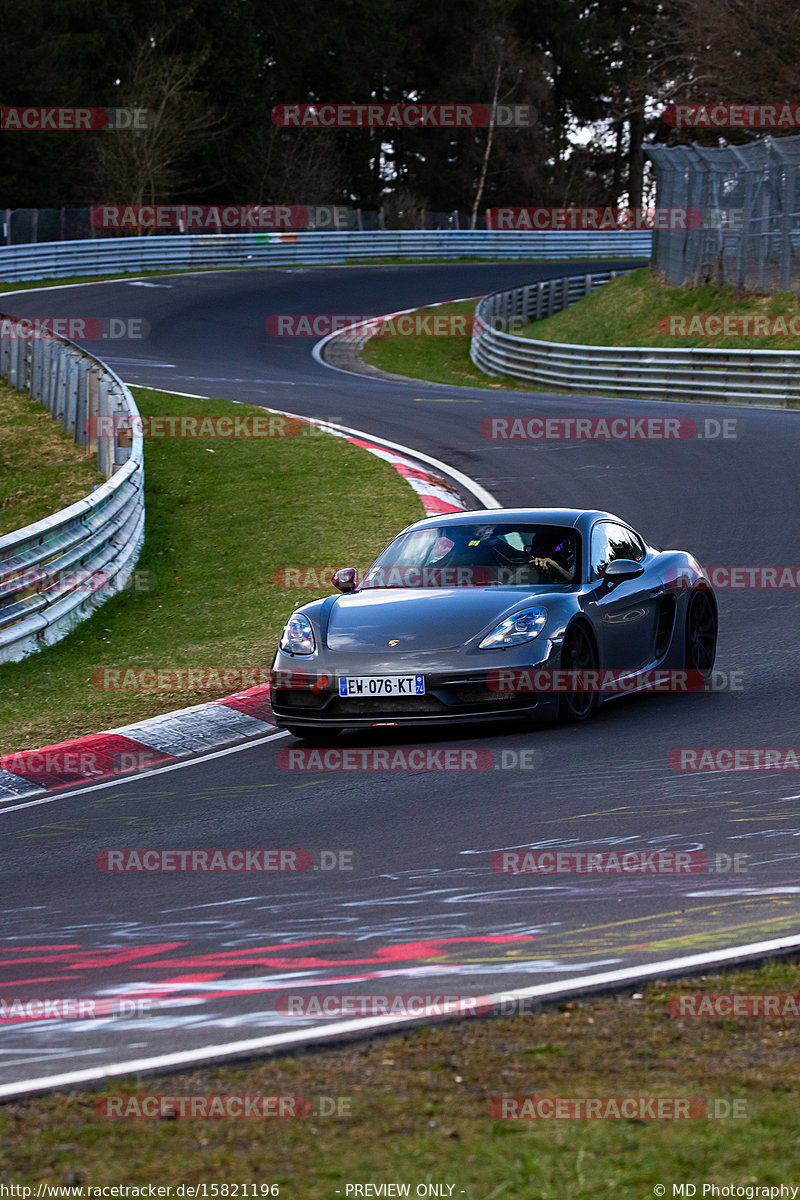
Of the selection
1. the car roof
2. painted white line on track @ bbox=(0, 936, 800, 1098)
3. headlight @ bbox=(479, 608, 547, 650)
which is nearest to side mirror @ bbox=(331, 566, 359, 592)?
the car roof

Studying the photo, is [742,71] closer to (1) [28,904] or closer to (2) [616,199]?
(1) [28,904]

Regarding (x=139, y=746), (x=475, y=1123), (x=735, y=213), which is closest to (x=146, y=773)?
(x=139, y=746)

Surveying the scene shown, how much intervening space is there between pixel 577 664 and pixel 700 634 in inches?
68.5

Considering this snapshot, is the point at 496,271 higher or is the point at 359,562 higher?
the point at 496,271

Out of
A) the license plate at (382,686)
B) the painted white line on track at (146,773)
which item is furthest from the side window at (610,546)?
the painted white line on track at (146,773)

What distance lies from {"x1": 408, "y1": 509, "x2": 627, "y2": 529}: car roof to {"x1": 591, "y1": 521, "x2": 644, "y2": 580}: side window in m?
0.09

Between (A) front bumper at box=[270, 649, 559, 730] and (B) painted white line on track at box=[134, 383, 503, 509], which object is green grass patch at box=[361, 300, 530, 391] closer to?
(B) painted white line on track at box=[134, 383, 503, 509]

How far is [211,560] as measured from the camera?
1512 centimetres

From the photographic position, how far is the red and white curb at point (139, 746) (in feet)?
29.3

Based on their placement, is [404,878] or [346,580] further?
[346,580]

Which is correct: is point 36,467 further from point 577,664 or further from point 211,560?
point 577,664

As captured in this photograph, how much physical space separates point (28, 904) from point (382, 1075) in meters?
2.76

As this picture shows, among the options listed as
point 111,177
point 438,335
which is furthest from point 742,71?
point 111,177

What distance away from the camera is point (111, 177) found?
60719 millimetres
